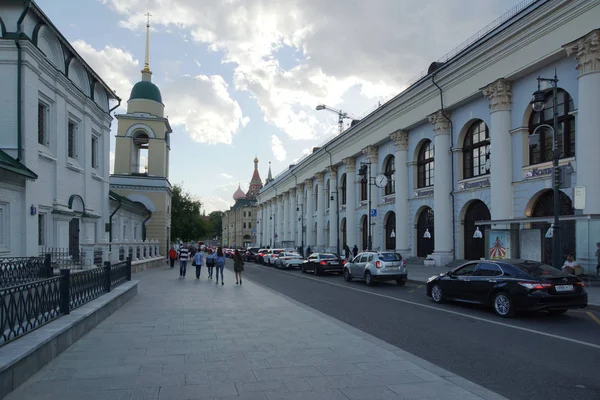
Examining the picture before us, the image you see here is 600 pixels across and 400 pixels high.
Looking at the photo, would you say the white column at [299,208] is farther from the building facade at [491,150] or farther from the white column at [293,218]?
the building facade at [491,150]

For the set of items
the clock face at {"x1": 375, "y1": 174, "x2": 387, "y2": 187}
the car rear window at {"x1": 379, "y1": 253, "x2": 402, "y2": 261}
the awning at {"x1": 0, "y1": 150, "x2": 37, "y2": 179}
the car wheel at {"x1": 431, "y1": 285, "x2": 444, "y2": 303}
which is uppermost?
the clock face at {"x1": 375, "y1": 174, "x2": 387, "y2": 187}

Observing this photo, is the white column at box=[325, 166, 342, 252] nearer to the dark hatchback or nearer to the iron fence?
the dark hatchback

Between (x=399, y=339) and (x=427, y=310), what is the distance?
13.9 ft

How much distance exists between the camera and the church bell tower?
40.2m

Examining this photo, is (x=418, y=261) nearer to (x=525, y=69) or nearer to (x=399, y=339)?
(x=525, y=69)

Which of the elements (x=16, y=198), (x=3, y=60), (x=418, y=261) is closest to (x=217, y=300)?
(x=16, y=198)

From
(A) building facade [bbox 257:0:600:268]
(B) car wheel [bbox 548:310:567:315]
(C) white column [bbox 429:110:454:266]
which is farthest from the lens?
(C) white column [bbox 429:110:454:266]

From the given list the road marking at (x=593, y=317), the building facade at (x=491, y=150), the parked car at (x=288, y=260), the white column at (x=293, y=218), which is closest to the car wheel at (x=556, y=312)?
the road marking at (x=593, y=317)

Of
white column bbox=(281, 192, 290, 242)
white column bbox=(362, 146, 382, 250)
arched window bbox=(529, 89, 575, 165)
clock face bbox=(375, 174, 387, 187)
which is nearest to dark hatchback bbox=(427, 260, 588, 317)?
arched window bbox=(529, 89, 575, 165)

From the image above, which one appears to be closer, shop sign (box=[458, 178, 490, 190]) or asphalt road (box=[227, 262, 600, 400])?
asphalt road (box=[227, 262, 600, 400])

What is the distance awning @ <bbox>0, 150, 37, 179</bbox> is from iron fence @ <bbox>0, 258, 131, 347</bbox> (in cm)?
522

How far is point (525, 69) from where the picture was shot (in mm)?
22391

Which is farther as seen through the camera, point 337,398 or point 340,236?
point 340,236

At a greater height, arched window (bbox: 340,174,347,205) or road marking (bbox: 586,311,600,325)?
arched window (bbox: 340,174,347,205)
